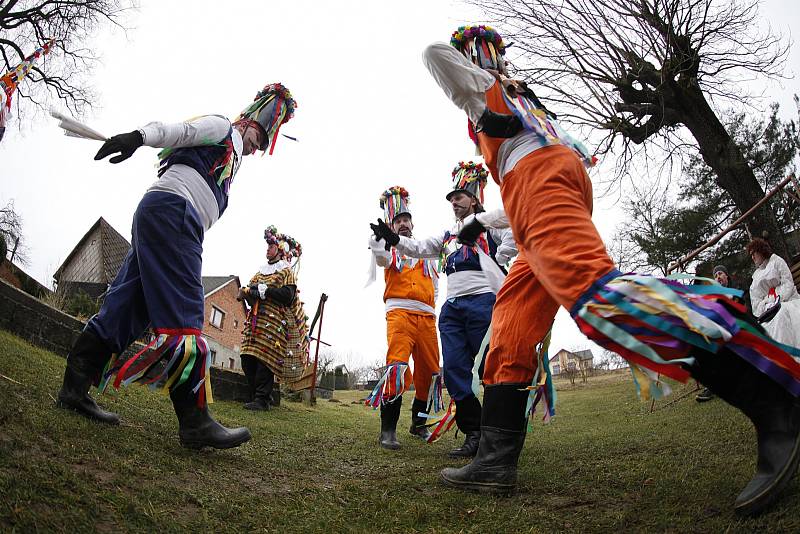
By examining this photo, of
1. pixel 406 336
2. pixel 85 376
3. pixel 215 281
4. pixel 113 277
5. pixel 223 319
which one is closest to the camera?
pixel 85 376

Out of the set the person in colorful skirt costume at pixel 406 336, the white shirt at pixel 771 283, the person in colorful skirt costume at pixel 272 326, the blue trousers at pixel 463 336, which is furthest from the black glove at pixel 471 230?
the white shirt at pixel 771 283

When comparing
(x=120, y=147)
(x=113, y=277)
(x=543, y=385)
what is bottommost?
(x=543, y=385)

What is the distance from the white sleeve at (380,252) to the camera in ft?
12.5

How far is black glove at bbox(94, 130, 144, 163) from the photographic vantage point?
2102mm

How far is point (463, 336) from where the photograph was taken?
333 centimetres

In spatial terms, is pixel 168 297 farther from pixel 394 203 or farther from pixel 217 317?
pixel 217 317

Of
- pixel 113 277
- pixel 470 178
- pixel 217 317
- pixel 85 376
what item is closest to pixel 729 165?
pixel 470 178

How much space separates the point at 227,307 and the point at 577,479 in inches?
1179

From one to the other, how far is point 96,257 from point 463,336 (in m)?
28.4

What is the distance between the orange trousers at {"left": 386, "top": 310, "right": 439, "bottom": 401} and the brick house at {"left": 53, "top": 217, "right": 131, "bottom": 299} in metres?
25.4

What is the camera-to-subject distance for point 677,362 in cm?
139

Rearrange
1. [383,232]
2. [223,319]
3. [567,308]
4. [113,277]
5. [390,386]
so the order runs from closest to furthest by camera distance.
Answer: [567,308] < [383,232] < [390,386] < [113,277] < [223,319]

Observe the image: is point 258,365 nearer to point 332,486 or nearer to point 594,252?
point 332,486

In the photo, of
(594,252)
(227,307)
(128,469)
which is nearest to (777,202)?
(594,252)
